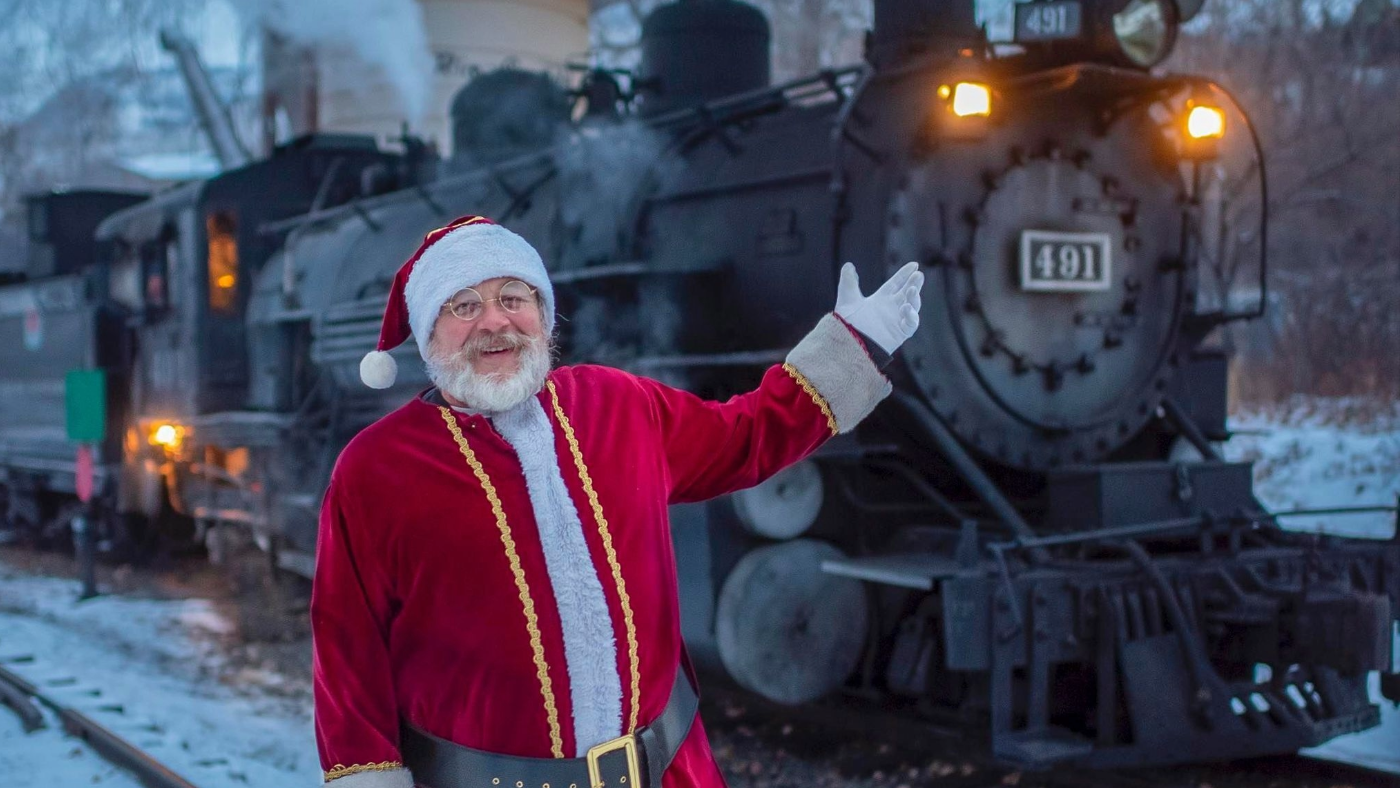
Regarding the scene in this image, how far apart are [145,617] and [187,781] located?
4111 millimetres

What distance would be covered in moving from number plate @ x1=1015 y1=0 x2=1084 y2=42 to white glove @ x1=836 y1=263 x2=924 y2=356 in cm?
259

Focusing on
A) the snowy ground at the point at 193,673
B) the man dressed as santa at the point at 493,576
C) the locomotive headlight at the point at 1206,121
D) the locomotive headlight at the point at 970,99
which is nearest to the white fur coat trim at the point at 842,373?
the man dressed as santa at the point at 493,576

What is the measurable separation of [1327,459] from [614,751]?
9948mm

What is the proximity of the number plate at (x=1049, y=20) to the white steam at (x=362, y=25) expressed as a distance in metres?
10.8

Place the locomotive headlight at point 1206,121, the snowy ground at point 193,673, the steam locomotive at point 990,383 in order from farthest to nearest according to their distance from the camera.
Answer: the locomotive headlight at point 1206,121
the snowy ground at point 193,673
the steam locomotive at point 990,383

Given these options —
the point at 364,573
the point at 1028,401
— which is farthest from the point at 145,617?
the point at 364,573

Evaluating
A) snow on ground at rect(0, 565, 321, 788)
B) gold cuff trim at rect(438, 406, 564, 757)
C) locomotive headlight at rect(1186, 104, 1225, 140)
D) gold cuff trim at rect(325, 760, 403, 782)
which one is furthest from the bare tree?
gold cuff trim at rect(325, 760, 403, 782)

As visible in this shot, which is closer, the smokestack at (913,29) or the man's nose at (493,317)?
the man's nose at (493,317)

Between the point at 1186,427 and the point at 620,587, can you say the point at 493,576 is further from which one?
the point at 1186,427

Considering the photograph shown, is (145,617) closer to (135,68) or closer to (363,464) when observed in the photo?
(363,464)

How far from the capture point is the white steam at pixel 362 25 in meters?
14.2

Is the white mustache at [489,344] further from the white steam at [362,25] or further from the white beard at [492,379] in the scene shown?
the white steam at [362,25]

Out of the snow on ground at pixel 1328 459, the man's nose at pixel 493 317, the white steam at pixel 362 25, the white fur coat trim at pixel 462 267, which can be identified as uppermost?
the white steam at pixel 362 25

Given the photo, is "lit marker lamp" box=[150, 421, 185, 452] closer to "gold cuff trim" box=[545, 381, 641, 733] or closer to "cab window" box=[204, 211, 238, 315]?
"cab window" box=[204, 211, 238, 315]
